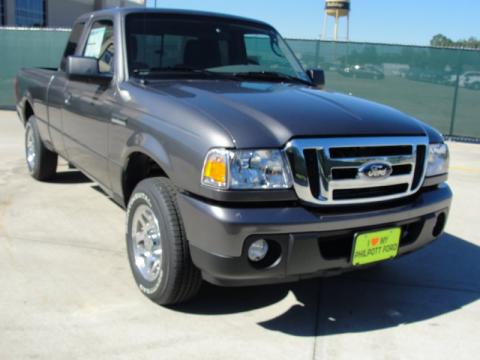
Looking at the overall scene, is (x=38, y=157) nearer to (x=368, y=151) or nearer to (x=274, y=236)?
(x=274, y=236)

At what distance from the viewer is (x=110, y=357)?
2797 mm

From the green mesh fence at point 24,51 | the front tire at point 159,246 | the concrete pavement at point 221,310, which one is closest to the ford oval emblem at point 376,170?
the concrete pavement at point 221,310

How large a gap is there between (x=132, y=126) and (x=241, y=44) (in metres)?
1.49

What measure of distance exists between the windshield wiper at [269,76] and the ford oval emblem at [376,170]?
1.55m

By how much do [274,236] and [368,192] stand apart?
653 millimetres

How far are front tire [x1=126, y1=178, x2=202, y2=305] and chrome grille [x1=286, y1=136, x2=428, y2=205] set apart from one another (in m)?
0.74

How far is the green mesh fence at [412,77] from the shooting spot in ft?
39.0

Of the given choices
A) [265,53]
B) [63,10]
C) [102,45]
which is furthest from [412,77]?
[63,10]

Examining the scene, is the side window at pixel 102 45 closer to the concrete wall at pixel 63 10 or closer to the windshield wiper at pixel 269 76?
the windshield wiper at pixel 269 76

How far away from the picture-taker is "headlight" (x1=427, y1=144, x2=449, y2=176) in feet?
11.1

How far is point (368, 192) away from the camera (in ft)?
9.91

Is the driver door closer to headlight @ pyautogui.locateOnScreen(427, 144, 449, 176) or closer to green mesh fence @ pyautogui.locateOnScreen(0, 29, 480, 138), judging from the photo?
headlight @ pyautogui.locateOnScreen(427, 144, 449, 176)

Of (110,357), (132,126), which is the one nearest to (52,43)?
(132,126)

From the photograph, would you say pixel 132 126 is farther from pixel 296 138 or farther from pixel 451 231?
pixel 451 231
